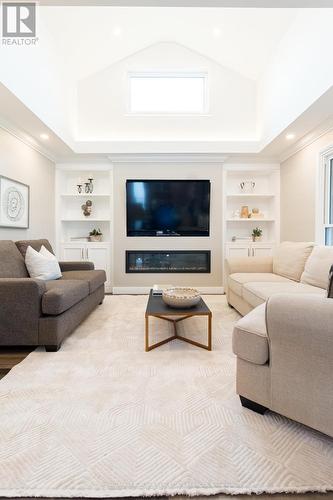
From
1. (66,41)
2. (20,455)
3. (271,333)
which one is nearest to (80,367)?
(20,455)

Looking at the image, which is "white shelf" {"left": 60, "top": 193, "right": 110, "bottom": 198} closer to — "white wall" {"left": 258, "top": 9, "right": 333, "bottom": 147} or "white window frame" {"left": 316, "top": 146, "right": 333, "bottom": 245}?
"white wall" {"left": 258, "top": 9, "right": 333, "bottom": 147}

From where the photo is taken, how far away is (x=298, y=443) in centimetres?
120

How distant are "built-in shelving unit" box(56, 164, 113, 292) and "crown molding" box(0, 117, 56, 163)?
0.43 m

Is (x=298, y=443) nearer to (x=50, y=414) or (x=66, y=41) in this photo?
(x=50, y=414)

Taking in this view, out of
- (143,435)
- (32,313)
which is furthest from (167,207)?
(143,435)

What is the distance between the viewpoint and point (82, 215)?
15.9 ft

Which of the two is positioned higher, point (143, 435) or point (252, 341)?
point (252, 341)

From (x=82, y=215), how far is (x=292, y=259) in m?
3.67

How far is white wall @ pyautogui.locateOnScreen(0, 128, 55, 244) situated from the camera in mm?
3191

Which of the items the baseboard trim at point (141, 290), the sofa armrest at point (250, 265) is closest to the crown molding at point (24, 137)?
the baseboard trim at point (141, 290)

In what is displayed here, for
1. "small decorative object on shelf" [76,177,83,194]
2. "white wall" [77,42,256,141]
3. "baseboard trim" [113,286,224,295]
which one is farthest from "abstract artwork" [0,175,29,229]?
"baseboard trim" [113,286,224,295]

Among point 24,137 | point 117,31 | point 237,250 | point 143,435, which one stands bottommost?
point 143,435

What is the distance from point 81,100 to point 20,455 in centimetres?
486

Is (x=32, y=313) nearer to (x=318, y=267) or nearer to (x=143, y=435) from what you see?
(x=143, y=435)
